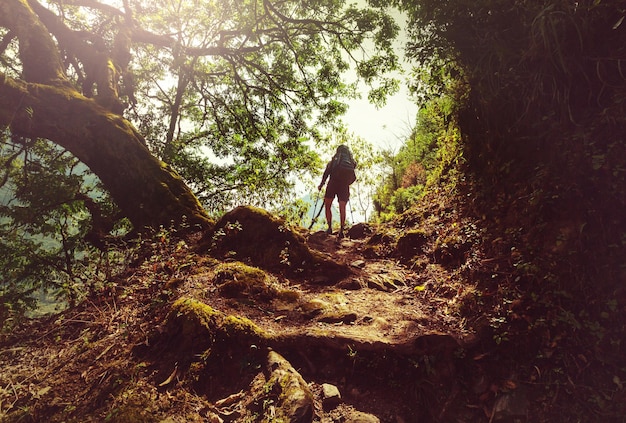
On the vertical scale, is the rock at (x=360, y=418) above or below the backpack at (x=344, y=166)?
below

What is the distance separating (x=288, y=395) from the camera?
2410 millimetres

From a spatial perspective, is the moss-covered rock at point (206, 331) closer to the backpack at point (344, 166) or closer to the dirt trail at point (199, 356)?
the dirt trail at point (199, 356)

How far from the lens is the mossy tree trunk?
584 cm

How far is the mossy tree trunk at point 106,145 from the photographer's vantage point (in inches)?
230

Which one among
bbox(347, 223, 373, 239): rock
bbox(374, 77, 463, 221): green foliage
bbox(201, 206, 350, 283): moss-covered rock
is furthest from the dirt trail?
bbox(347, 223, 373, 239): rock

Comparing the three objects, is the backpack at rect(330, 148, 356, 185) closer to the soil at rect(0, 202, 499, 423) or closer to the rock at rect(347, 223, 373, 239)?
the rock at rect(347, 223, 373, 239)

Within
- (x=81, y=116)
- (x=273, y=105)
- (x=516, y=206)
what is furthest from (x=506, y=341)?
(x=273, y=105)

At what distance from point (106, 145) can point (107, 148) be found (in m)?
0.07

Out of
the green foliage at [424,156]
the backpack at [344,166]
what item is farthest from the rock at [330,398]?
the backpack at [344,166]

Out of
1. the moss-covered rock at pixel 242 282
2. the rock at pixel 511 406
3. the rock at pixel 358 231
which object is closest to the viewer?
the rock at pixel 511 406

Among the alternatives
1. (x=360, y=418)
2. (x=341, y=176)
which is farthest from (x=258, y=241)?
(x=341, y=176)

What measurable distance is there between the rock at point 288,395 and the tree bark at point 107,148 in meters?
3.99

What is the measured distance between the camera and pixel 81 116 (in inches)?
249

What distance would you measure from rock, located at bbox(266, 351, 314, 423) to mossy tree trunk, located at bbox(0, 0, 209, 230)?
157 inches
